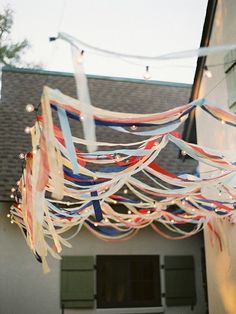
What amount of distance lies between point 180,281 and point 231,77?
406 cm

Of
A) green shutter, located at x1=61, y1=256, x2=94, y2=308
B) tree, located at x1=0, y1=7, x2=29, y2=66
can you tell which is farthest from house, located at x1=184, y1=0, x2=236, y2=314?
tree, located at x1=0, y1=7, x2=29, y2=66

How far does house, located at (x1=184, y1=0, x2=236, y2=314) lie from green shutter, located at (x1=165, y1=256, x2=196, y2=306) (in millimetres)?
1443

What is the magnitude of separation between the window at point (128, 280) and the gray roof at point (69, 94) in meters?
2.05

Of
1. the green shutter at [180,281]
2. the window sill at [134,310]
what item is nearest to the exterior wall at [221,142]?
the green shutter at [180,281]

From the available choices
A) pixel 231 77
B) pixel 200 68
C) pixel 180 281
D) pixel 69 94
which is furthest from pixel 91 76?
pixel 231 77

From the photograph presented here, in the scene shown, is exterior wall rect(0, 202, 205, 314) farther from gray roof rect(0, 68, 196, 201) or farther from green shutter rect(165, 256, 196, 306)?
gray roof rect(0, 68, 196, 201)

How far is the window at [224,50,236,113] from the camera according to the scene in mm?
6289

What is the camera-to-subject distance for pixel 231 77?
21.0 feet

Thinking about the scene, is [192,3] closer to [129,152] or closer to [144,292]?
[129,152]

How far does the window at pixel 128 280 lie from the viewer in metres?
8.46

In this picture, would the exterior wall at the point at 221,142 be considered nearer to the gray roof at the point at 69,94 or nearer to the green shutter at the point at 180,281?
the green shutter at the point at 180,281

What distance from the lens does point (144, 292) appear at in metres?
8.61

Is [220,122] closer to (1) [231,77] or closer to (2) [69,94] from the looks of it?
(1) [231,77]

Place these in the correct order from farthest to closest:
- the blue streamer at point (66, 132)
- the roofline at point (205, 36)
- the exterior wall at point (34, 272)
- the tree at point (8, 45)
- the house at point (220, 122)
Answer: the tree at point (8, 45) < the exterior wall at point (34, 272) < the roofline at point (205, 36) < the house at point (220, 122) < the blue streamer at point (66, 132)
